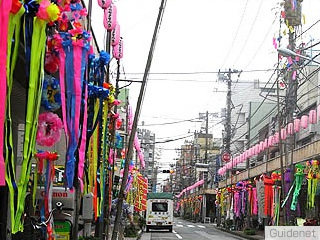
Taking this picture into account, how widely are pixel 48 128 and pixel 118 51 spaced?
347 inches

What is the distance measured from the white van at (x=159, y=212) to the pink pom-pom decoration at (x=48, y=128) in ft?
127

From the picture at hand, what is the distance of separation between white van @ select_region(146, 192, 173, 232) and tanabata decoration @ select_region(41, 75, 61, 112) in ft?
128

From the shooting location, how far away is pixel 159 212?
156ft

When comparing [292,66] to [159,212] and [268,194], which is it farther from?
[159,212]

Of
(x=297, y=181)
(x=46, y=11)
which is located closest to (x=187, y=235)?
(x=297, y=181)

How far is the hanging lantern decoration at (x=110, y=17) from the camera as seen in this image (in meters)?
14.5

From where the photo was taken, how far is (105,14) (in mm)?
14508

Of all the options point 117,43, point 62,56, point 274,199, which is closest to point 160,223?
point 274,199

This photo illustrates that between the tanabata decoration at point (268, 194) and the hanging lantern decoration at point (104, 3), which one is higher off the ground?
the hanging lantern decoration at point (104, 3)

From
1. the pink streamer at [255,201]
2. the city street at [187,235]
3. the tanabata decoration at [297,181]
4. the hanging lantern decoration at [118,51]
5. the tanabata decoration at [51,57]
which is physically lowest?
the city street at [187,235]

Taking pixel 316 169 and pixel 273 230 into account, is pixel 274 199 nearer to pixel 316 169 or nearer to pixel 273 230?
pixel 316 169

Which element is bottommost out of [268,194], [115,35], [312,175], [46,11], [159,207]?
[159,207]

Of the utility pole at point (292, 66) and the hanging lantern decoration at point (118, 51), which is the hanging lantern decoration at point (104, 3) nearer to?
the hanging lantern decoration at point (118, 51)

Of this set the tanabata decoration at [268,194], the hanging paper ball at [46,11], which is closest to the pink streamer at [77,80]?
the hanging paper ball at [46,11]
